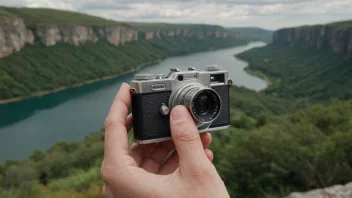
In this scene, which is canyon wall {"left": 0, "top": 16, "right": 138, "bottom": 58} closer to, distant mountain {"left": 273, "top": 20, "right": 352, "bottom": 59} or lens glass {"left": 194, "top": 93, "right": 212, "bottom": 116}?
distant mountain {"left": 273, "top": 20, "right": 352, "bottom": 59}

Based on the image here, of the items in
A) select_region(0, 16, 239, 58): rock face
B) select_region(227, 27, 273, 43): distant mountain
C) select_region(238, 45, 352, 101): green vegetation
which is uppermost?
select_region(0, 16, 239, 58): rock face

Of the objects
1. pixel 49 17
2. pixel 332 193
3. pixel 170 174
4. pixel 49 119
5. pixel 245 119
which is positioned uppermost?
pixel 49 17

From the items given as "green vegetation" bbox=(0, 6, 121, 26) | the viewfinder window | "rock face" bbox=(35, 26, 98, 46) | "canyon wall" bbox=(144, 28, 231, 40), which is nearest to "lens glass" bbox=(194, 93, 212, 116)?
the viewfinder window

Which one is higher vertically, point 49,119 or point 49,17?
point 49,17

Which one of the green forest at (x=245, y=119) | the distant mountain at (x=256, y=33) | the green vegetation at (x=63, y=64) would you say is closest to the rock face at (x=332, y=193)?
the green forest at (x=245, y=119)

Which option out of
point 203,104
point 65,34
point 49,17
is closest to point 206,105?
point 203,104

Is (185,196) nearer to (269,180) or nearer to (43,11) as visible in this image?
(269,180)

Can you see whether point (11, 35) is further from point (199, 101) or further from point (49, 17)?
point (199, 101)

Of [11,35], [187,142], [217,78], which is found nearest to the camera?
[187,142]

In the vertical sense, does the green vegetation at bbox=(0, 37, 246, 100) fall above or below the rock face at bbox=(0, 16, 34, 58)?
below
